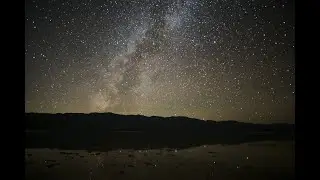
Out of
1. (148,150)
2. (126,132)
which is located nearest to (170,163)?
(148,150)

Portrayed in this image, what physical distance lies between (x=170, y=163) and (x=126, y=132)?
1.24ft

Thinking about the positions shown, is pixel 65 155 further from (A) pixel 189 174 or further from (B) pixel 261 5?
(B) pixel 261 5

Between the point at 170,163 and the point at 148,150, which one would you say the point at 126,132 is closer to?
the point at 148,150

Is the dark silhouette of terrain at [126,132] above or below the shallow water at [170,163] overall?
above

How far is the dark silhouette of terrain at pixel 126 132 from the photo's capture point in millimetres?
2580

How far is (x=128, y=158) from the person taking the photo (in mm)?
2609

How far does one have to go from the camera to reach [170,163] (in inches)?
104

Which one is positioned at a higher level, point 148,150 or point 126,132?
point 126,132

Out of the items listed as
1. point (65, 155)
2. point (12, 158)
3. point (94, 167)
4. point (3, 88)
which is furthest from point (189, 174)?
point (3, 88)

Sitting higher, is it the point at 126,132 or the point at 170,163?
the point at 126,132

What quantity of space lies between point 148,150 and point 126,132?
21 centimetres

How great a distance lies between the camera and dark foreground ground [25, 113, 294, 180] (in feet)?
8.48

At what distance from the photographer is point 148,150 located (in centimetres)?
265

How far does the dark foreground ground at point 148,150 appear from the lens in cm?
259
